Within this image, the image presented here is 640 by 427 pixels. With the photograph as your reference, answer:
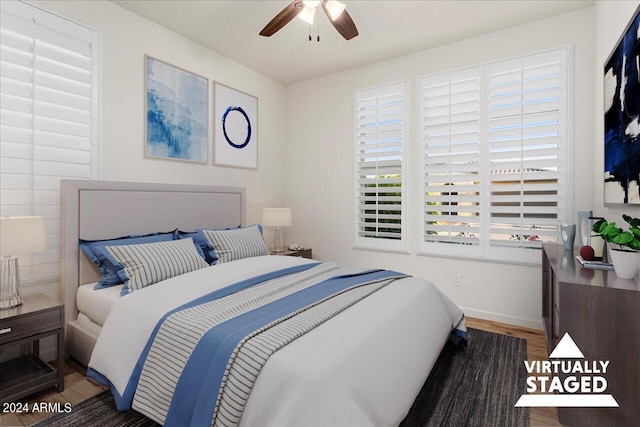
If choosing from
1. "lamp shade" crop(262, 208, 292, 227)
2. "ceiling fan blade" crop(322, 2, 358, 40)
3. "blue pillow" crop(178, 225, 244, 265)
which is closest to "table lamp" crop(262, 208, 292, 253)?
"lamp shade" crop(262, 208, 292, 227)

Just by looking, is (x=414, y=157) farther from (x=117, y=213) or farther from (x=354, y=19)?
(x=117, y=213)

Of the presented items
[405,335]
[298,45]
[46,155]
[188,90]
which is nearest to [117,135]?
[46,155]

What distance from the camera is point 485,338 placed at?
112 inches

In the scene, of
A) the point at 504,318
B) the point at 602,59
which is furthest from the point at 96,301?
the point at 602,59

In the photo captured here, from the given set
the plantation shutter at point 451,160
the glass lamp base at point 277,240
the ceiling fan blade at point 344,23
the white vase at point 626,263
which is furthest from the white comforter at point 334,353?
the ceiling fan blade at point 344,23

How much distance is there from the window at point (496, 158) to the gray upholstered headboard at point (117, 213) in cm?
229

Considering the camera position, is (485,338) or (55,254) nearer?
(55,254)

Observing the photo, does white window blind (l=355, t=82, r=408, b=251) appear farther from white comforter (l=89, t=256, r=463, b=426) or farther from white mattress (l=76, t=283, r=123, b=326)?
white mattress (l=76, t=283, r=123, b=326)

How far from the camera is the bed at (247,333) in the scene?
126 cm

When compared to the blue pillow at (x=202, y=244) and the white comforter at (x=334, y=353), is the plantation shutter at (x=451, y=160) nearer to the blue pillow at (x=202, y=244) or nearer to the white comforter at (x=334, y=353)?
the white comforter at (x=334, y=353)

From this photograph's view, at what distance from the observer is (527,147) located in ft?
9.99

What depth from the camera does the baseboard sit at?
10.1ft

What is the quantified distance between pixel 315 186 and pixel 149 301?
108 inches

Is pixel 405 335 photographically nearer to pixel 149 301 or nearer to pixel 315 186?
pixel 149 301
